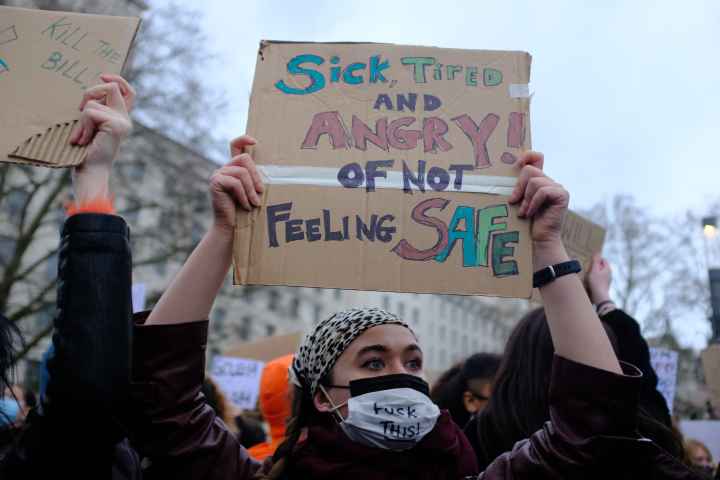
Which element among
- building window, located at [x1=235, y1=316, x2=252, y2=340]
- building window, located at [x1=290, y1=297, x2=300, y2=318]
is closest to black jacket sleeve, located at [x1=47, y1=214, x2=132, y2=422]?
building window, located at [x1=235, y1=316, x2=252, y2=340]

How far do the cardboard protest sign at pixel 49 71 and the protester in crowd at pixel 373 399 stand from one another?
1.47 ft

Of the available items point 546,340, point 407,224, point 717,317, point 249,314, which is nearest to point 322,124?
point 407,224

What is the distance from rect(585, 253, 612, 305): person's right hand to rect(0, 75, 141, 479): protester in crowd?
7.81ft

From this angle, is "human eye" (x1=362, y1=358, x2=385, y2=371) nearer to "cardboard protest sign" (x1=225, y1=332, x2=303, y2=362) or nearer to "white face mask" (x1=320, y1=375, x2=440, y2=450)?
"white face mask" (x1=320, y1=375, x2=440, y2=450)

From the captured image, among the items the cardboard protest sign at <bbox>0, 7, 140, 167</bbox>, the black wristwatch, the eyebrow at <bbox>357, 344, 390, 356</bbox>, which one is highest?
the cardboard protest sign at <bbox>0, 7, 140, 167</bbox>

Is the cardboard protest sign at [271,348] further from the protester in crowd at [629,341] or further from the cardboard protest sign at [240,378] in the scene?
the protester in crowd at [629,341]

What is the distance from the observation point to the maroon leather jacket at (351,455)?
6.18ft

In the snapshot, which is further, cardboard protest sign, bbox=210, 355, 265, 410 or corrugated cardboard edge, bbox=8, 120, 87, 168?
cardboard protest sign, bbox=210, 355, 265, 410

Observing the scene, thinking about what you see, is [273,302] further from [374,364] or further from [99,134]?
[99,134]

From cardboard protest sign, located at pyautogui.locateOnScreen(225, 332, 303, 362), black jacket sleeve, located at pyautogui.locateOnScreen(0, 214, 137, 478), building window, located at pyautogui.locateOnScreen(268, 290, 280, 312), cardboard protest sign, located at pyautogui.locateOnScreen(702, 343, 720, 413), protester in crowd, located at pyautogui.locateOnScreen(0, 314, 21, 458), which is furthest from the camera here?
building window, located at pyautogui.locateOnScreen(268, 290, 280, 312)

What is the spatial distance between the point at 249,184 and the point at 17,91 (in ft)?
2.37

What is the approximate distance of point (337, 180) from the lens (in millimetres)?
2139

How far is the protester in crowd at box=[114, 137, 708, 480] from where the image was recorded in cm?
191

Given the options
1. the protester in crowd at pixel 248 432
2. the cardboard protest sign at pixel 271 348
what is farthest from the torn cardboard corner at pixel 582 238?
the cardboard protest sign at pixel 271 348
